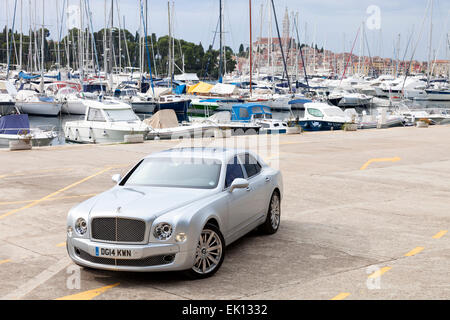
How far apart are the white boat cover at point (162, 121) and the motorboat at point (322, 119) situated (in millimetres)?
8198

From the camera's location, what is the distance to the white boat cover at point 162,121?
32781 millimetres

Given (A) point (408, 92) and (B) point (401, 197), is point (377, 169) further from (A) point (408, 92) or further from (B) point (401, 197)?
(A) point (408, 92)

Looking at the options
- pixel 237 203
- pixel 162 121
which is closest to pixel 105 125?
pixel 162 121

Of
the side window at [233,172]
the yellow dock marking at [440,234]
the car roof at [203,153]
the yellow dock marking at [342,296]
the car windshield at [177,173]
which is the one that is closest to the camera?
the yellow dock marking at [342,296]

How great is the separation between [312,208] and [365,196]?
2083 millimetres

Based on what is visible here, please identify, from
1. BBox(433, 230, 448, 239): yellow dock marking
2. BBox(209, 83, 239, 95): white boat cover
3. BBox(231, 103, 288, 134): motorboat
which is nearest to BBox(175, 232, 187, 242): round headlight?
BBox(433, 230, 448, 239): yellow dock marking

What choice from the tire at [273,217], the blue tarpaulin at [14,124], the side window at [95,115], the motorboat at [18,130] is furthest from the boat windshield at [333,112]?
the tire at [273,217]

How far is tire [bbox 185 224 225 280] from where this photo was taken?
7232 millimetres

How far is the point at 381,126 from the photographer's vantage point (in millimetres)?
39094

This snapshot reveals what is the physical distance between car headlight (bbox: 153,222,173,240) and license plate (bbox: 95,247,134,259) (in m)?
0.36

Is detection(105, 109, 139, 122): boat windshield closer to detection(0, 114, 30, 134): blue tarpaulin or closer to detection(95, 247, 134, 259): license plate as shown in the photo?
detection(0, 114, 30, 134): blue tarpaulin

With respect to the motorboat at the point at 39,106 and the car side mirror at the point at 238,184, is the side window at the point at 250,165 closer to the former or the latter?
the car side mirror at the point at 238,184

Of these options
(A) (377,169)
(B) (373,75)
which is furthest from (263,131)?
(B) (373,75)

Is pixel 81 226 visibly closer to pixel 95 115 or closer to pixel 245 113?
pixel 95 115
